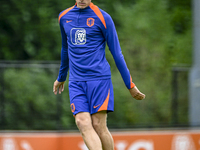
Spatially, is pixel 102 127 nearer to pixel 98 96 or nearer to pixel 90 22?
pixel 98 96

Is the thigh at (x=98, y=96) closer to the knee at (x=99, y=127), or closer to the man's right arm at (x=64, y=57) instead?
the knee at (x=99, y=127)

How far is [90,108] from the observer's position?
3631 millimetres

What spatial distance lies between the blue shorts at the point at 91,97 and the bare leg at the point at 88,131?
6cm

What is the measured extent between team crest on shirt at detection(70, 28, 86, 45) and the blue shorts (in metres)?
0.40

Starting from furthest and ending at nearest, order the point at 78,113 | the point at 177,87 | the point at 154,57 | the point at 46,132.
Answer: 1. the point at 154,57
2. the point at 177,87
3. the point at 46,132
4. the point at 78,113

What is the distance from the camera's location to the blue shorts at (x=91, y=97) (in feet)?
11.8

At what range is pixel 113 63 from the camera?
896 cm

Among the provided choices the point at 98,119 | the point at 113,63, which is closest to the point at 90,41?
the point at 98,119

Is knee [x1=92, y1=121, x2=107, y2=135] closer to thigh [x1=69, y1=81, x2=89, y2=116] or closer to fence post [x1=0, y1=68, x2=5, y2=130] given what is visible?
thigh [x1=69, y1=81, x2=89, y2=116]

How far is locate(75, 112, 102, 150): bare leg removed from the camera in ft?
11.4

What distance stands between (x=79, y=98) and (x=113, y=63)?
17.7 feet

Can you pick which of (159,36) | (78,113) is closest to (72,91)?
A: (78,113)

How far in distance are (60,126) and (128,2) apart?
4956 mm

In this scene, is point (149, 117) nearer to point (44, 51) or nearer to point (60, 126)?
point (60, 126)
